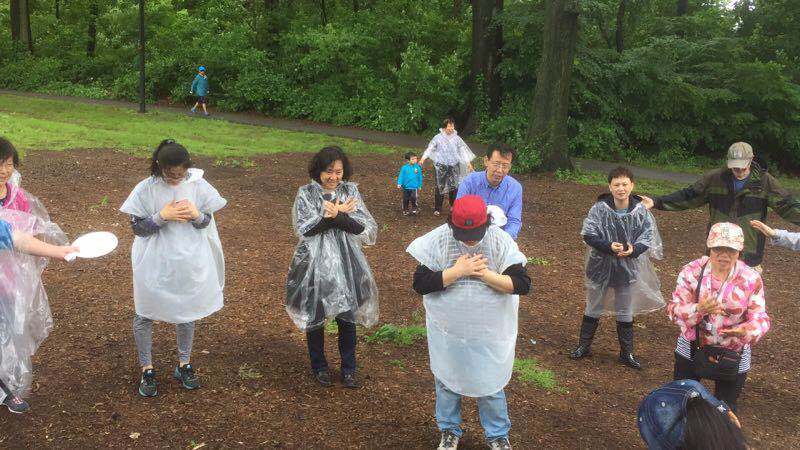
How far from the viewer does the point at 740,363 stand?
3.98 meters

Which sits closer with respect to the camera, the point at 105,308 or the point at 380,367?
the point at 380,367

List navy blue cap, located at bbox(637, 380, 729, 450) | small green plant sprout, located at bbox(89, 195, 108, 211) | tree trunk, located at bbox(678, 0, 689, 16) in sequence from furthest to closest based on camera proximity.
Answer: tree trunk, located at bbox(678, 0, 689, 16)
small green plant sprout, located at bbox(89, 195, 108, 211)
navy blue cap, located at bbox(637, 380, 729, 450)

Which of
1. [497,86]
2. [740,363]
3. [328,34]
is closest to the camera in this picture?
[740,363]

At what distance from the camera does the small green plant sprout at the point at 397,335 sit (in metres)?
5.87

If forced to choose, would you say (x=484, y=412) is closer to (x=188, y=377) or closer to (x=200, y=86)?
(x=188, y=377)

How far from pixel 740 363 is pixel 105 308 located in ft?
16.8

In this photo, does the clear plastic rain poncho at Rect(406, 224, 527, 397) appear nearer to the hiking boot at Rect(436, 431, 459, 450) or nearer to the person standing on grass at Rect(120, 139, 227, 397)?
the hiking boot at Rect(436, 431, 459, 450)

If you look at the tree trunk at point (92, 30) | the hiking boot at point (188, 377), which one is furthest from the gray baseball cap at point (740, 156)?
the tree trunk at point (92, 30)

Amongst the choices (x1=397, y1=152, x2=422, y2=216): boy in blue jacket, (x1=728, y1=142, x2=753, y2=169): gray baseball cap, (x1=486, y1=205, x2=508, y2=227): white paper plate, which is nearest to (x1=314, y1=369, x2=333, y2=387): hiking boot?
(x1=486, y1=205, x2=508, y2=227): white paper plate

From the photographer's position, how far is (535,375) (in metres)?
5.37

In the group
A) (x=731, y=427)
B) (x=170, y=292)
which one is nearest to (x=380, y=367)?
(x=170, y=292)

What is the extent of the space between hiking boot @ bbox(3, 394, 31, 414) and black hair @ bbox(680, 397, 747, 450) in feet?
12.7

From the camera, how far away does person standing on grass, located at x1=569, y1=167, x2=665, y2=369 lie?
17.9 ft

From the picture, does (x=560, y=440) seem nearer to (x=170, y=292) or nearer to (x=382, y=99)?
(x=170, y=292)
